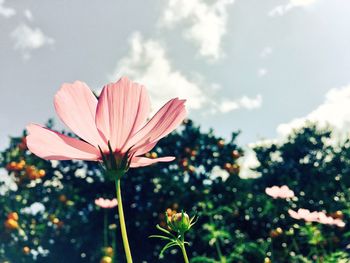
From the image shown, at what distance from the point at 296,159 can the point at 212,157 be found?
523 cm

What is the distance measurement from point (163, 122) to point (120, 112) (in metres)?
0.07

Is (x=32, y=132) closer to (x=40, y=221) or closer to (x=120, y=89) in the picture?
(x=120, y=89)

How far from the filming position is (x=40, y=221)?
5.57 metres

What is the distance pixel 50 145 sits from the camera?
0.52 meters

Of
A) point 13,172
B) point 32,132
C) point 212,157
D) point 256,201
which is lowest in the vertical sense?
point 32,132

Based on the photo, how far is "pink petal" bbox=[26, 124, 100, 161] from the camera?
50 cm

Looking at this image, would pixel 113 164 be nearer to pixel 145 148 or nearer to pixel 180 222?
pixel 145 148

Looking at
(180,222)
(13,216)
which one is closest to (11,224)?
(13,216)

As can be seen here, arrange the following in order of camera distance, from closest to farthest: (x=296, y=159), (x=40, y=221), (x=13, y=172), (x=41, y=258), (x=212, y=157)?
(x=13, y=172) → (x=40, y=221) → (x=41, y=258) → (x=212, y=157) → (x=296, y=159)

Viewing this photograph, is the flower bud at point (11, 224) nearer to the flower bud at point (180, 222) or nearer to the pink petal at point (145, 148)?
the flower bud at point (180, 222)

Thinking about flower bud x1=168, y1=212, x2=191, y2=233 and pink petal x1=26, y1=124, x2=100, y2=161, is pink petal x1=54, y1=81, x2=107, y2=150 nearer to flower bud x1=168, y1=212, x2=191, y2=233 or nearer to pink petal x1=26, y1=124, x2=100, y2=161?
pink petal x1=26, y1=124, x2=100, y2=161

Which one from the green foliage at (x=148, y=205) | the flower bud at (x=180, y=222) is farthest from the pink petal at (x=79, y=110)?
the green foliage at (x=148, y=205)

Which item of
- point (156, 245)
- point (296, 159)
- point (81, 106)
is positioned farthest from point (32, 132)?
point (296, 159)

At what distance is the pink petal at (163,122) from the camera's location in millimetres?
537
